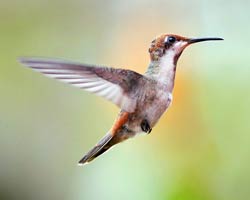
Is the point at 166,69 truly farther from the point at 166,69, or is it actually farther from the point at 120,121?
the point at 120,121

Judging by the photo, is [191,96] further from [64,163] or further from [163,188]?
[64,163]

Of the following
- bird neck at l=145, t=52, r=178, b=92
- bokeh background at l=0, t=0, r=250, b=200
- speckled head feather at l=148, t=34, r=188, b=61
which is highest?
speckled head feather at l=148, t=34, r=188, b=61

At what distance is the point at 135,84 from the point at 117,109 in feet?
1.88

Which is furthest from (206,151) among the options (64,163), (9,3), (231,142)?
(9,3)

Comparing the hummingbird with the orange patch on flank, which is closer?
the hummingbird

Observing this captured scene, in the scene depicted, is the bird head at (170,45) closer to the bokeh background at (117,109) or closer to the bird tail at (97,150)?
the bird tail at (97,150)

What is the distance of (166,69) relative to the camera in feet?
2.73

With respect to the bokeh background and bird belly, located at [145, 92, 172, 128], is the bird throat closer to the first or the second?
bird belly, located at [145, 92, 172, 128]

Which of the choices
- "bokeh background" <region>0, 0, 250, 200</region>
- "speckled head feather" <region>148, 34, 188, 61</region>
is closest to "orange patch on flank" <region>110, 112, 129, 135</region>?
"speckled head feather" <region>148, 34, 188, 61</region>

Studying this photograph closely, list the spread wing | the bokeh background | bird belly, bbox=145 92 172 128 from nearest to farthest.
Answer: the spread wing → bird belly, bbox=145 92 172 128 → the bokeh background

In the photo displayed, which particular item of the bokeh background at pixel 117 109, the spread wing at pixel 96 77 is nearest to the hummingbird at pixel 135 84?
the spread wing at pixel 96 77

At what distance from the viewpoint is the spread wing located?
2.41 ft

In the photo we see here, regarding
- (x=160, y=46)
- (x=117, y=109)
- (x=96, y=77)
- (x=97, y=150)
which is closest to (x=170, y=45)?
(x=160, y=46)

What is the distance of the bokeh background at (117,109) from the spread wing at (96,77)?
0.33 meters
